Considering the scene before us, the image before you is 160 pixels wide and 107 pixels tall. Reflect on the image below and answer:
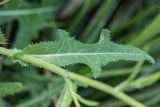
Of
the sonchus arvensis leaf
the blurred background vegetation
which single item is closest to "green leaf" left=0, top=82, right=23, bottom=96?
the sonchus arvensis leaf

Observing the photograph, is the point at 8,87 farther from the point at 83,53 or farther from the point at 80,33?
the point at 80,33

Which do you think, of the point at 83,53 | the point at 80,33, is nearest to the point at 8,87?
the point at 83,53

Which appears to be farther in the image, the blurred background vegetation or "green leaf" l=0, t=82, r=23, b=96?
the blurred background vegetation

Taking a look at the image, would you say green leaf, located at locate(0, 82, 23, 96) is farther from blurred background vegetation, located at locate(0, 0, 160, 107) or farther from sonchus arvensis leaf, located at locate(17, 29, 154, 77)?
blurred background vegetation, located at locate(0, 0, 160, 107)

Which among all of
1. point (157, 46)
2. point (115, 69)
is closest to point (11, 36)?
point (115, 69)

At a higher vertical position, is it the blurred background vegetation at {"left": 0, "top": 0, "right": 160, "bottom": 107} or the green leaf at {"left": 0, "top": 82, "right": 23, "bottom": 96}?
the blurred background vegetation at {"left": 0, "top": 0, "right": 160, "bottom": 107}

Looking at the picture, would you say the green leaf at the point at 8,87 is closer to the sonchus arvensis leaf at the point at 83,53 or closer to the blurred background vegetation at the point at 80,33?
Answer: the sonchus arvensis leaf at the point at 83,53
